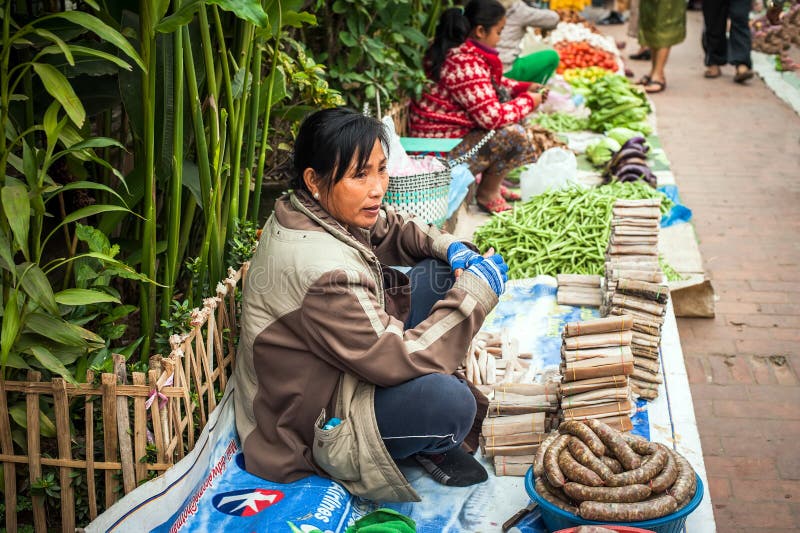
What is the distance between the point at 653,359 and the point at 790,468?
0.71 metres

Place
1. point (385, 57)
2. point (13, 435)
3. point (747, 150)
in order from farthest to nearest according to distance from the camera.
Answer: point (747, 150)
point (385, 57)
point (13, 435)

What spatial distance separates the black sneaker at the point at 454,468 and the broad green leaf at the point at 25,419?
3.99ft

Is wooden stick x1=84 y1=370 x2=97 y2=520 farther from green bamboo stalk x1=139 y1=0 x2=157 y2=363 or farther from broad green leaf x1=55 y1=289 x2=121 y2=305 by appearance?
green bamboo stalk x1=139 y1=0 x2=157 y2=363

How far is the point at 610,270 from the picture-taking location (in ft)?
12.5

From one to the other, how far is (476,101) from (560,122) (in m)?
2.80

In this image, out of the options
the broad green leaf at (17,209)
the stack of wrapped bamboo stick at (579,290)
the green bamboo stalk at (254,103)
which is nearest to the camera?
the broad green leaf at (17,209)

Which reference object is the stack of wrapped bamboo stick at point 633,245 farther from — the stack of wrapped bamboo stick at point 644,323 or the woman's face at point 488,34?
the woman's face at point 488,34

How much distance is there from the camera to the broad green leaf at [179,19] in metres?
2.20

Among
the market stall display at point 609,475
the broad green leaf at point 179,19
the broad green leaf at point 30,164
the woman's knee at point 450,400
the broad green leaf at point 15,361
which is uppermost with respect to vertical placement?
the broad green leaf at point 179,19

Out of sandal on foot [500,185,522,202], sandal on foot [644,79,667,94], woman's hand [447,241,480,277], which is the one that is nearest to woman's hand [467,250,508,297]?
woman's hand [447,241,480,277]

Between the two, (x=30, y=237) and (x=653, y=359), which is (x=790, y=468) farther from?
(x=30, y=237)

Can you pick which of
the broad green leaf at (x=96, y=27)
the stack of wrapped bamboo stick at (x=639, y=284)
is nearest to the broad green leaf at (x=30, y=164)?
the broad green leaf at (x=96, y=27)

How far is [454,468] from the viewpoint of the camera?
2.88m

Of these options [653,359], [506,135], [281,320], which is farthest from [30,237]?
[506,135]
